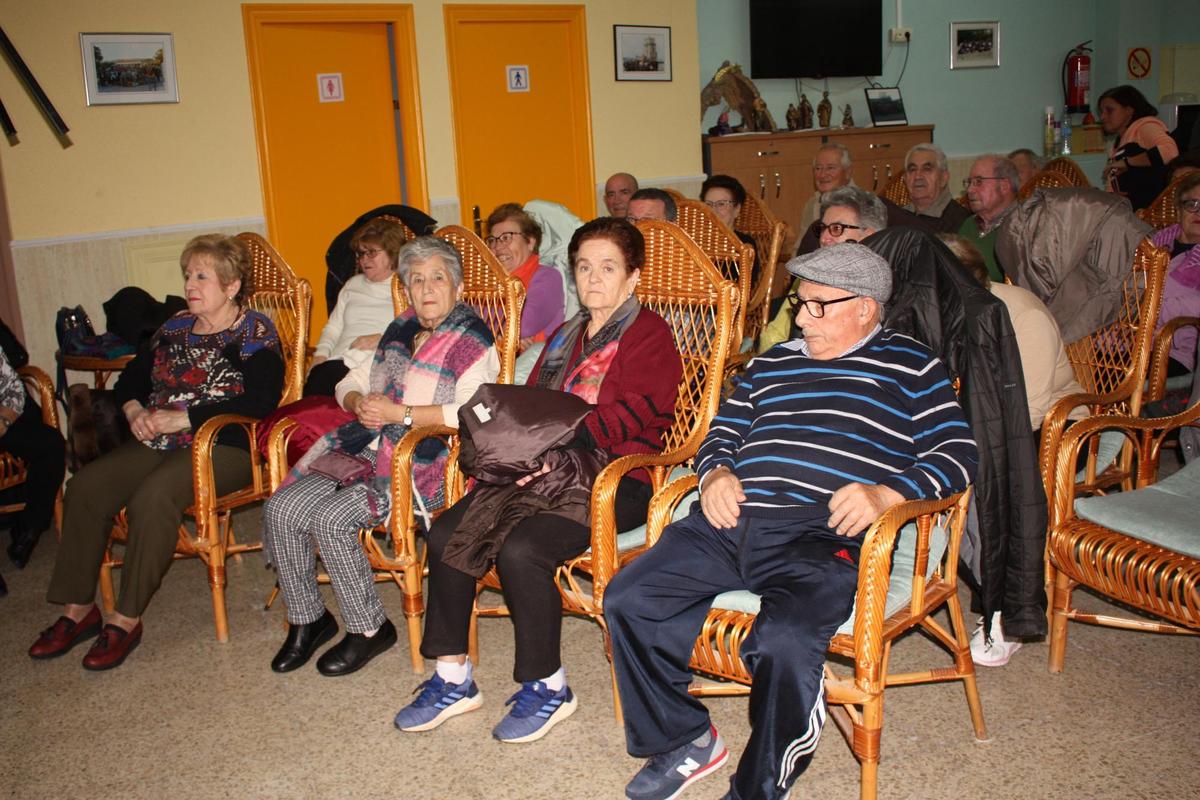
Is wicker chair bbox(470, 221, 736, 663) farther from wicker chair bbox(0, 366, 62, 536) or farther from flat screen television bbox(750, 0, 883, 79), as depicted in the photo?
flat screen television bbox(750, 0, 883, 79)

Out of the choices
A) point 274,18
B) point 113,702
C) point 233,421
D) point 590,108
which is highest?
point 274,18

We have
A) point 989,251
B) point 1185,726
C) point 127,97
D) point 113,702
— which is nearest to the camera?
point 1185,726

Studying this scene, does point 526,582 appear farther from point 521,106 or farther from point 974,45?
point 974,45

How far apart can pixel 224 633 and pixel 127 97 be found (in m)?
3.29

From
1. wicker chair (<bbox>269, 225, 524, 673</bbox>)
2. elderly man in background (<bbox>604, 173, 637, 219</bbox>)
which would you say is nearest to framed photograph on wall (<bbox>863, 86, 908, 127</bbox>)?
elderly man in background (<bbox>604, 173, 637, 219</bbox>)

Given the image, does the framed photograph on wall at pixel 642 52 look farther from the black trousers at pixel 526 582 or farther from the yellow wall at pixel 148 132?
the black trousers at pixel 526 582

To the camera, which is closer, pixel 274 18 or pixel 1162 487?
pixel 1162 487

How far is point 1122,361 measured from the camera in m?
3.18

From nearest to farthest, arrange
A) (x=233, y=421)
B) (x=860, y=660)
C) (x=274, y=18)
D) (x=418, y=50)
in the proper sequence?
1. (x=860, y=660)
2. (x=233, y=421)
3. (x=274, y=18)
4. (x=418, y=50)

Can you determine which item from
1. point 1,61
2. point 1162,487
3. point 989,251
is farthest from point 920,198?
point 1,61

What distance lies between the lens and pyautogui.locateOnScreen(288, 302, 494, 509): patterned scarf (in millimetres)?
2918

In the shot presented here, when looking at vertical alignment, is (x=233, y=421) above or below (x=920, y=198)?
below

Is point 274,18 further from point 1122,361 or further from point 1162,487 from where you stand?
point 1162,487

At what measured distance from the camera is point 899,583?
2.16 meters
